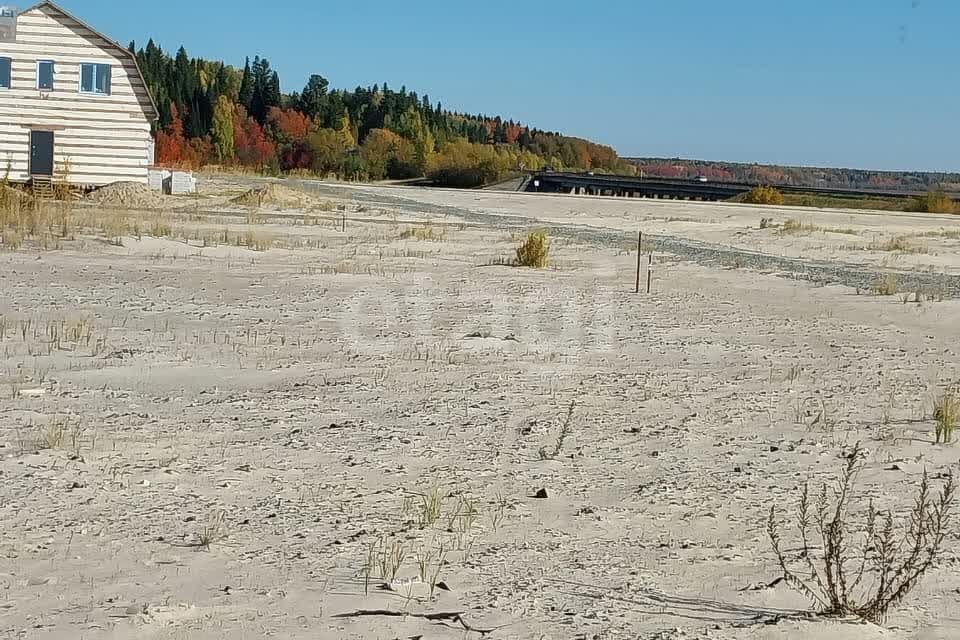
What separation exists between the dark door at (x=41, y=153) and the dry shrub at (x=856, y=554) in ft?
105

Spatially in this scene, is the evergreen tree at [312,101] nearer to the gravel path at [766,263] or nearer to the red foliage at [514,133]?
the red foliage at [514,133]

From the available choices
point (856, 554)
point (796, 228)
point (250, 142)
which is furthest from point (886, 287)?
point (250, 142)

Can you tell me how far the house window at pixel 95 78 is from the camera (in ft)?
114

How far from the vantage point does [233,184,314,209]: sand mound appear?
38219mm

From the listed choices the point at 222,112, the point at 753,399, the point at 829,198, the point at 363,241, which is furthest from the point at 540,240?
the point at 222,112

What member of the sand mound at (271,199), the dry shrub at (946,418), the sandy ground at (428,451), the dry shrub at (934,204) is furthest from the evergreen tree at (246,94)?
the dry shrub at (946,418)

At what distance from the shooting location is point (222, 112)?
→ 10900 cm

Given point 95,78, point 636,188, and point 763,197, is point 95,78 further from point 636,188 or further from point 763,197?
point 636,188

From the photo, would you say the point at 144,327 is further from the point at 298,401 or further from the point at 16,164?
the point at 16,164

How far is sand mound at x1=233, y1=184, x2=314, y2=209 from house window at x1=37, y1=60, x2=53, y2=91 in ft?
22.1

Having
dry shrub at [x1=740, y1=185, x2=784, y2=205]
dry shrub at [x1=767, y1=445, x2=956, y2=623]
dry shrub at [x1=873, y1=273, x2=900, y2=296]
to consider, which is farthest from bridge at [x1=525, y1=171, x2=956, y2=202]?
dry shrub at [x1=767, y1=445, x2=956, y2=623]

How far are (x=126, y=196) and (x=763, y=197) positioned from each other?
40.5m

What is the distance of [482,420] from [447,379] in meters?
1.56

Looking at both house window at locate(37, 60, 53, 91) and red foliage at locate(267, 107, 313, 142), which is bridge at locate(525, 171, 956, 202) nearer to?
red foliage at locate(267, 107, 313, 142)
